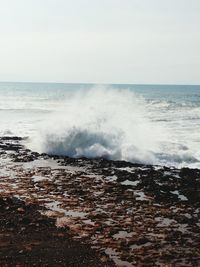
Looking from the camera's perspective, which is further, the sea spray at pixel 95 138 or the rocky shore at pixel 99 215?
the sea spray at pixel 95 138

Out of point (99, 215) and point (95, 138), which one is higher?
point (95, 138)

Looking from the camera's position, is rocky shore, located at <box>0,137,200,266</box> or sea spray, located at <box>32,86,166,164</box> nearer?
rocky shore, located at <box>0,137,200,266</box>

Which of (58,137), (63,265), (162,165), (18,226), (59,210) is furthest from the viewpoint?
(58,137)

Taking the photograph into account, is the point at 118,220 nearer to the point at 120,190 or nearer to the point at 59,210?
the point at 59,210

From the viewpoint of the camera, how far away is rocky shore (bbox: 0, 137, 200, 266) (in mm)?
11953

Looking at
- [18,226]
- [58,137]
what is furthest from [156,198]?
[58,137]

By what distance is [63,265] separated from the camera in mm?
11266

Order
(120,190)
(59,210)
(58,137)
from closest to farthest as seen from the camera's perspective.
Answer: (59,210), (120,190), (58,137)

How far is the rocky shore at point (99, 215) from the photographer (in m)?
12.0

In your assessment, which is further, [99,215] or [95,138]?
[95,138]

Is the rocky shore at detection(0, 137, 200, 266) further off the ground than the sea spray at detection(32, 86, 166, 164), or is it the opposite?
the sea spray at detection(32, 86, 166, 164)

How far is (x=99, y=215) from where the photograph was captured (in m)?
15.4

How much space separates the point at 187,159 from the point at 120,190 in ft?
30.8

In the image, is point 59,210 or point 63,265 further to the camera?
point 59,210
